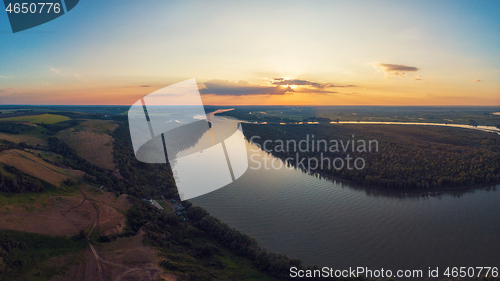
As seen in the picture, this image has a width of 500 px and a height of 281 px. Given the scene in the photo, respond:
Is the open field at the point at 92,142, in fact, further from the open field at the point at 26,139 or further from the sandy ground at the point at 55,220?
the sandy ground at the point at 55,220

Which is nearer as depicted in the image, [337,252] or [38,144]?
[337,252]

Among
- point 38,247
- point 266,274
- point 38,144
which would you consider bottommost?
point 266,274

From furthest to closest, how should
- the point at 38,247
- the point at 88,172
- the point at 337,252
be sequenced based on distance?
1. the point at 88,172
2. the point at 337,252
3. the point at 38,247

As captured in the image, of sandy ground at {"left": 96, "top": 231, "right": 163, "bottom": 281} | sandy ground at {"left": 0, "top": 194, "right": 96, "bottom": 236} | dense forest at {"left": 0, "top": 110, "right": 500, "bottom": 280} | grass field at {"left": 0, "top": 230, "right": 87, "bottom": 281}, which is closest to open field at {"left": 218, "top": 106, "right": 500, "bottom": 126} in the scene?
dense forest at {"left": 0, "top": 110, "right": 500, "bottom": 280}

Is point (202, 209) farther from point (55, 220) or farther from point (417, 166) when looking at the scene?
point (417, 166)

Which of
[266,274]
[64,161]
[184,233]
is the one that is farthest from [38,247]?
[64,161]

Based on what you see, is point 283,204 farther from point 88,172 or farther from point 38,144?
point 38,144

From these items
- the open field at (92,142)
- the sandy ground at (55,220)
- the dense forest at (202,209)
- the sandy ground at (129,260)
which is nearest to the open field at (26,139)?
the dense forest at (202,209)
